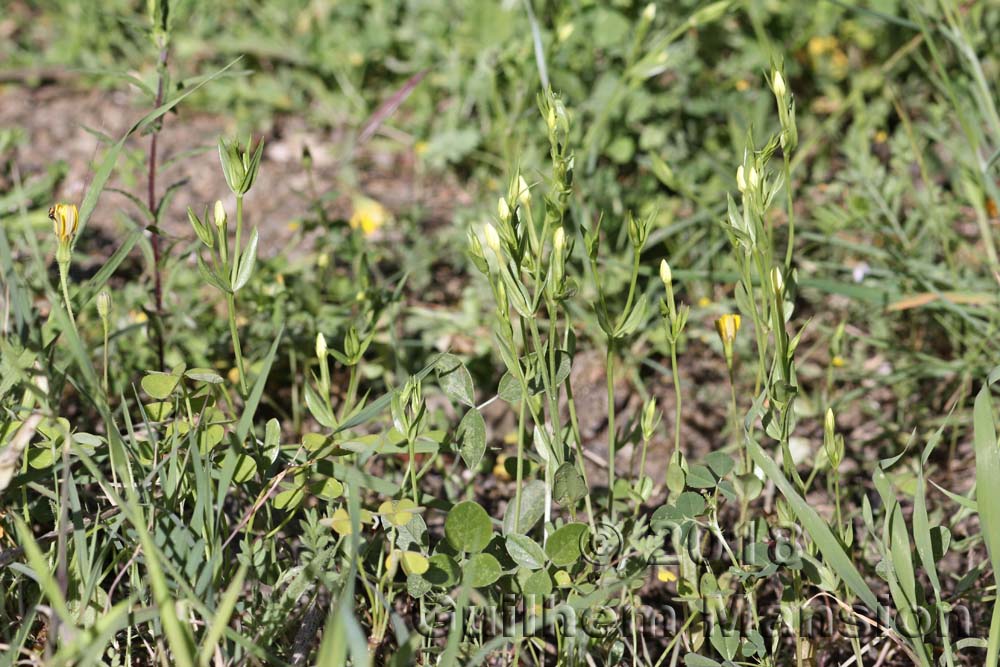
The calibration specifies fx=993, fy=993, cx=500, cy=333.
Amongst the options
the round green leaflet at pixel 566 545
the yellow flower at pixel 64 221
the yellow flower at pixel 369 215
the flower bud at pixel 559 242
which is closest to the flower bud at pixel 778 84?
the flower bud at pixel 559 242

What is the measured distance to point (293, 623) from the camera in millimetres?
1610

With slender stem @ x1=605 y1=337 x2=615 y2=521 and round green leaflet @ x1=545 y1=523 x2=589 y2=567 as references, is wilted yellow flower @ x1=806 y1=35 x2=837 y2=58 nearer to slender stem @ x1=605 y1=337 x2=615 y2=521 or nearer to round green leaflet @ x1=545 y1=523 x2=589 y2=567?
slender stem @ x1=605 y1=337 x2=615 y2=521

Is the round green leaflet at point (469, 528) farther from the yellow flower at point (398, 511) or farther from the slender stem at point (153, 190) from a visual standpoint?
the slender stem at point (153, 190)

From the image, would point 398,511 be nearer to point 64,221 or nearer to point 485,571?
point 485,571

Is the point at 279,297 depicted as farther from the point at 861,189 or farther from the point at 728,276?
the point at 861,189

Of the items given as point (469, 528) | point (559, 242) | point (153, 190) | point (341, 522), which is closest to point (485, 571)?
point (469, 528)

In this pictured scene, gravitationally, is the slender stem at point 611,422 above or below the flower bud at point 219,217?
below

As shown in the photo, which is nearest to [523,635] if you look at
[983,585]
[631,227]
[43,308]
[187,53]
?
[631,227]

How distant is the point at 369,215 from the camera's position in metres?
3.02

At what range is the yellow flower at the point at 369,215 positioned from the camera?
2.96m

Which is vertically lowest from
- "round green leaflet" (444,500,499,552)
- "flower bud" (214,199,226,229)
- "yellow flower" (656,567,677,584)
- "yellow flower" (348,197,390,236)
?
"yellow flower" (656,567,677,584)

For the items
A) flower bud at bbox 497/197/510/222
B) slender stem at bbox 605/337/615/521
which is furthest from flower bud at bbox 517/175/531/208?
slender stem at bbox 605/337/615/521

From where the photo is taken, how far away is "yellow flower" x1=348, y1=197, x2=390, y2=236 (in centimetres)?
296

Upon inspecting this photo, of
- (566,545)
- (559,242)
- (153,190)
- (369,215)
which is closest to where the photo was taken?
(559,242)
